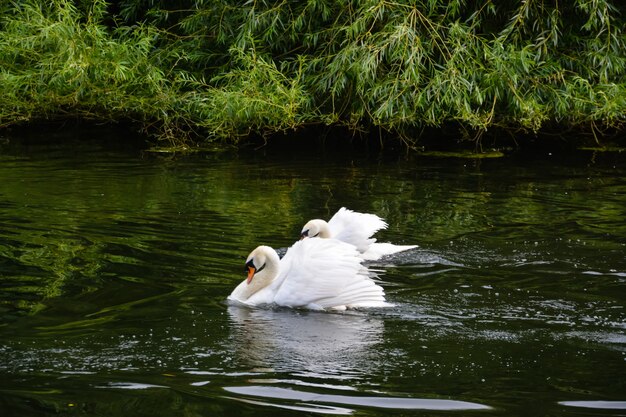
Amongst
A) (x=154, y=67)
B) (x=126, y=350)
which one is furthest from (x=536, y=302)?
(x=154, y=67)

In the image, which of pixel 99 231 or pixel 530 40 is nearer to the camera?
pixel 99 231

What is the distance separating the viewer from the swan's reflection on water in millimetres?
5766

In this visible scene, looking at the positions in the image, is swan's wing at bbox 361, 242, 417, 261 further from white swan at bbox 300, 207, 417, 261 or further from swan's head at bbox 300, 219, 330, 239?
swan's head at bbox 300, 219, 330, 239

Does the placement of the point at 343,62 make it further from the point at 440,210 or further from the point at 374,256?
the point at 374,256

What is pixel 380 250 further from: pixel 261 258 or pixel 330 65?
pixel 330 65

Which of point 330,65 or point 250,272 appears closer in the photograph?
point 250,272

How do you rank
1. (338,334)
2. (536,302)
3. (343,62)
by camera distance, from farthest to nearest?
(343,62), (536,302), (338,334)

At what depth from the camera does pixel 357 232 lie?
29.2ft

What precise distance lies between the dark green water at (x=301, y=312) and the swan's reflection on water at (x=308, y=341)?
0.7 inches

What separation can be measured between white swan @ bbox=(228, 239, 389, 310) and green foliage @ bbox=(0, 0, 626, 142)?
6111 millimetres

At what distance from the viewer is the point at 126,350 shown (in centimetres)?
605

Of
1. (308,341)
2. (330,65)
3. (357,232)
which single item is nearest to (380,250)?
(357,232)

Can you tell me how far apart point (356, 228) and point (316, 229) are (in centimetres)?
33

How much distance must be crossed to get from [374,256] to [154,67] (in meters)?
7.28
